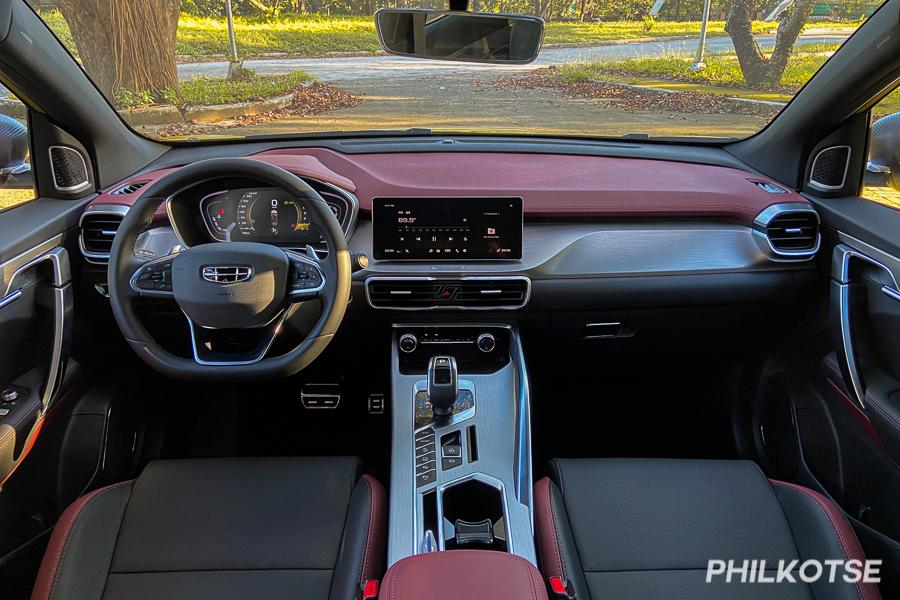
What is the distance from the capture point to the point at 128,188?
2.44m

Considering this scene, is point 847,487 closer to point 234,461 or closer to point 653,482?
point 653,482

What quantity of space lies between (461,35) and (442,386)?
1.23m

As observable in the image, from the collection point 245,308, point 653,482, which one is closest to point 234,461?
point 245,308

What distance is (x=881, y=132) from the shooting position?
7.68 feet

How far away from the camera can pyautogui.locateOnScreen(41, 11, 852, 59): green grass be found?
299 centimetres

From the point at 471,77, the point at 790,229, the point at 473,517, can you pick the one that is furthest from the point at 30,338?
the point at 790,229

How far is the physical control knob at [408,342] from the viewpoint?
250 cm

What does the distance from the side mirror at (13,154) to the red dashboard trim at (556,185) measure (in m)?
0.33

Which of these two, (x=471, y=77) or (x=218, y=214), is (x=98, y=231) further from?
(x=471, y=77)

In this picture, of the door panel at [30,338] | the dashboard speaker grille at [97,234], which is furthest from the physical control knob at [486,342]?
the door panel at [30,338]

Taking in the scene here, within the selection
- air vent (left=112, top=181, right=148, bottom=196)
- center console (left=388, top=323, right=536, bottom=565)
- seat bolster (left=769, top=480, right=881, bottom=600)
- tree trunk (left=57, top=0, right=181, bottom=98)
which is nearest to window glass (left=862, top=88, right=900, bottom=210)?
seat bolster (left=769, top=480, right=881, bottom=600)

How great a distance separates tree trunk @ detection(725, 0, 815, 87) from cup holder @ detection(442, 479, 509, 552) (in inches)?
86.1

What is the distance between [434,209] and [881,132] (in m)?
1.68

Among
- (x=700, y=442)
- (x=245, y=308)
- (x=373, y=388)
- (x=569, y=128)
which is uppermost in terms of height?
(x=569, y=128)
